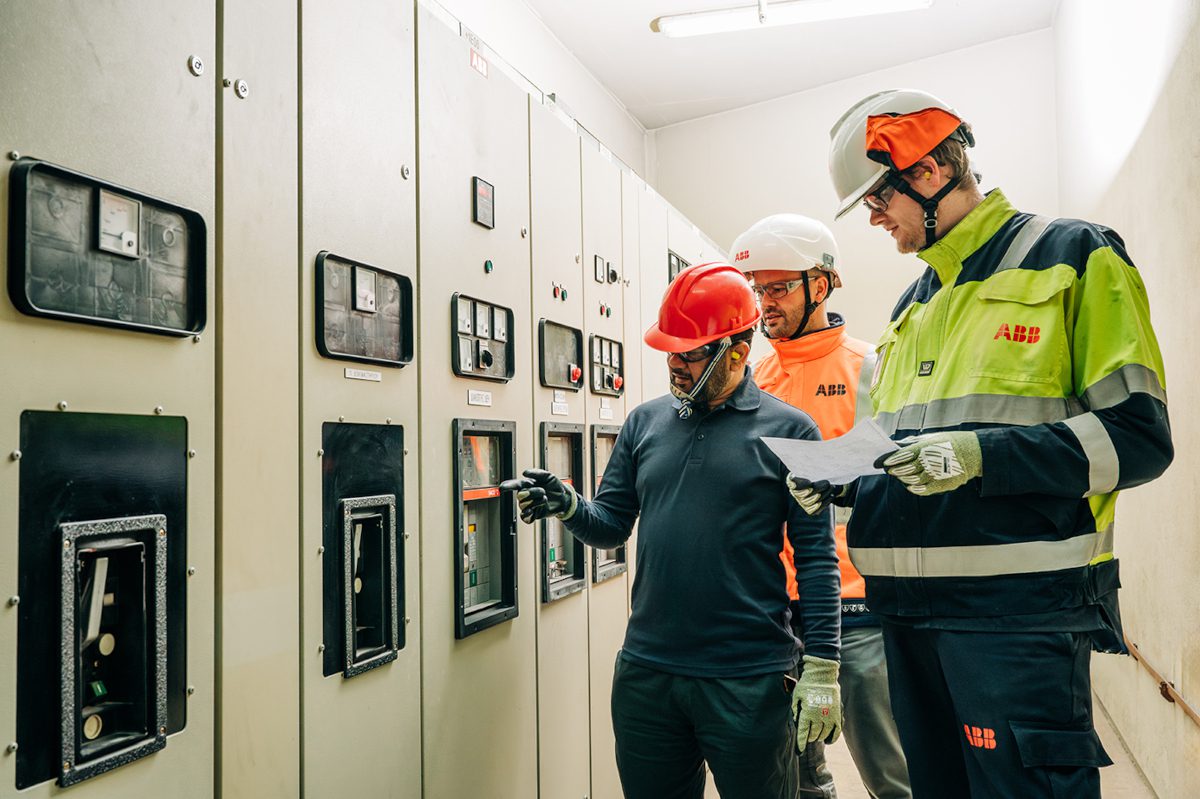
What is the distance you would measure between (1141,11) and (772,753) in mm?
3362

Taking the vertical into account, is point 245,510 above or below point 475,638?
above

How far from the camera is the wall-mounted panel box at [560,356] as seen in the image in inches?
105

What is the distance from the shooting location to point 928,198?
1.65 meters

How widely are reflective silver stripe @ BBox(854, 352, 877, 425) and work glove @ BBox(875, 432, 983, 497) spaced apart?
20.0 inches

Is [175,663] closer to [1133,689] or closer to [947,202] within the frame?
[947,202]

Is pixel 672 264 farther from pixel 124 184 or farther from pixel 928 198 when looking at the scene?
pixel 124 184

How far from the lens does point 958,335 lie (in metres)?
1.58

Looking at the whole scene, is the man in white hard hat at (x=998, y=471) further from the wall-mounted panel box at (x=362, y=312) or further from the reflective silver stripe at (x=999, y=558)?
the wall-mounted panel box at (x=362, y=312)

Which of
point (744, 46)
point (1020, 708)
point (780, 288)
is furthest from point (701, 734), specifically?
point (744, 46)

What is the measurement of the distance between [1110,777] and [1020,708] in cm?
304

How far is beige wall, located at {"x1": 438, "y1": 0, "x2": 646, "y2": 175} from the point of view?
4.67m

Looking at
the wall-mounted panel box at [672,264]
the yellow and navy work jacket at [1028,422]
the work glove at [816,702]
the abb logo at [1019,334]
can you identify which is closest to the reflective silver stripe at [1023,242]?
the yellow and navy work jacket at [1028,422]

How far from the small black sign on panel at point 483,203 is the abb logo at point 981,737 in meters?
1.67

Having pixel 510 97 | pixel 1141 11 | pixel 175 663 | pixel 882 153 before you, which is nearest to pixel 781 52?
pixel 1141 11
